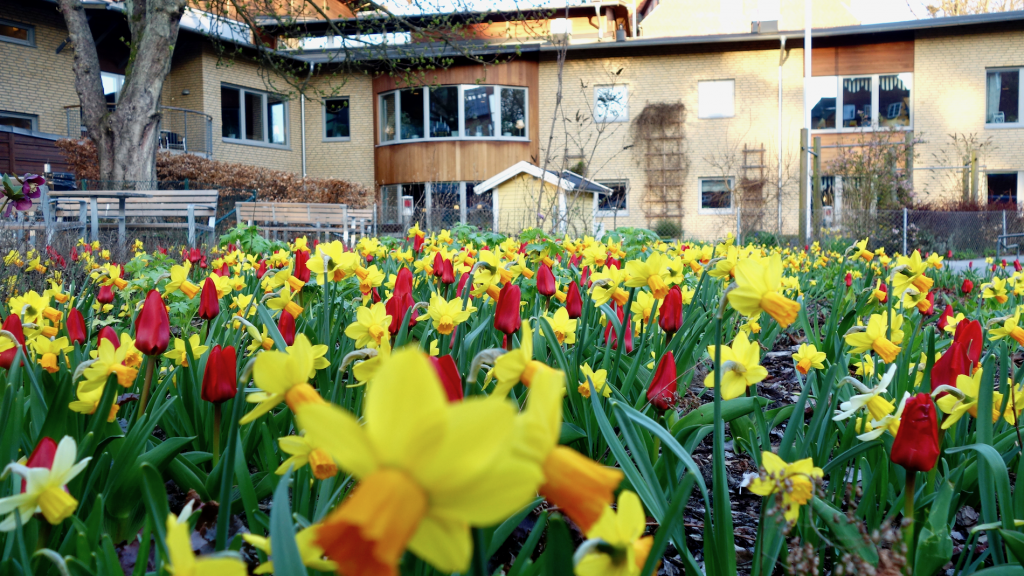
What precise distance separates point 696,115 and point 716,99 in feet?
2.25

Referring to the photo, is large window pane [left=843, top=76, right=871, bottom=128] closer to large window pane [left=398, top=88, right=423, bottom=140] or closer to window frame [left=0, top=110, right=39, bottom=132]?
large window pane [left=398, top=88, right=423, bottom=140]

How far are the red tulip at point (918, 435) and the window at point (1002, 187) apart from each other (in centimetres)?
2104

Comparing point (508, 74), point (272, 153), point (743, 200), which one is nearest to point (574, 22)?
point (508, 74)

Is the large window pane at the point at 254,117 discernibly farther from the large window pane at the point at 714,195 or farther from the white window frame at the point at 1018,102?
the white window frame at the point at 1018,102

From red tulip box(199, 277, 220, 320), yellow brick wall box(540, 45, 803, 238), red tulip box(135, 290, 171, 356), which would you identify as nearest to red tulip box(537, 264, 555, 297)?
red tulip box(199, 277, 220, 320)

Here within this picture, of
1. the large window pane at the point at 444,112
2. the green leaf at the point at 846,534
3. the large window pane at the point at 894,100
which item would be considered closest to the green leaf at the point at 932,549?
the green leaf at the point at 846,534

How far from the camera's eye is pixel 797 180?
18922 millimetres

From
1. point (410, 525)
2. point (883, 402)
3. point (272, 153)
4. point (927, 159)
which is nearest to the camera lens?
point (410, 525)

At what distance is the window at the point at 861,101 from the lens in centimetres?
1856

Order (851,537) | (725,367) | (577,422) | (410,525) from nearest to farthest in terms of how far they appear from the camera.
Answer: (410,525)
(851,537)
(725,367)
(577,422)

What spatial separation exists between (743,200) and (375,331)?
19.2 meters

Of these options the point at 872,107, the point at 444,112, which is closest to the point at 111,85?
the point at 444,112

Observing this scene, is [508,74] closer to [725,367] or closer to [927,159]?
[927,159]

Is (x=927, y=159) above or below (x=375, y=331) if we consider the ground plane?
above
